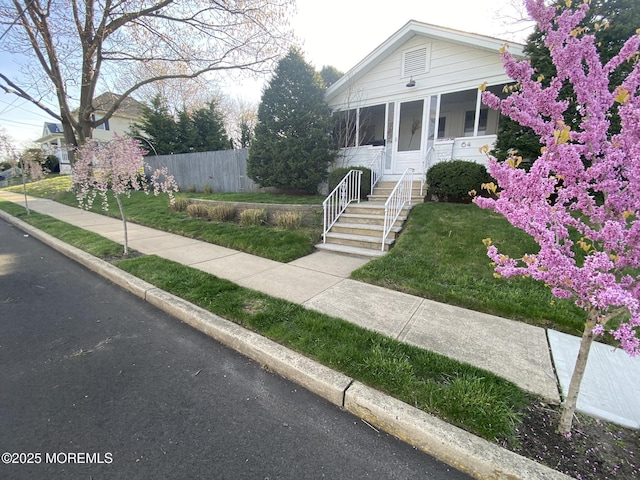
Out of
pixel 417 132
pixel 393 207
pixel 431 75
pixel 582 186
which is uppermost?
pixel 431 75

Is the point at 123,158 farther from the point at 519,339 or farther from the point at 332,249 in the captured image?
the point at 519,339

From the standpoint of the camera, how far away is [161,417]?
1.96m

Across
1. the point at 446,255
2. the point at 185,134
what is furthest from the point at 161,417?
the point at 185,134

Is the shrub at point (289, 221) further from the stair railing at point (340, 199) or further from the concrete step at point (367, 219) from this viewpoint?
the concrete step at point (367, 219)

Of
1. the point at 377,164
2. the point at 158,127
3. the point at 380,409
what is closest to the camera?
the point at 380,409

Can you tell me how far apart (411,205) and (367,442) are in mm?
6203

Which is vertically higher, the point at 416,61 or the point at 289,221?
the point at 416,61

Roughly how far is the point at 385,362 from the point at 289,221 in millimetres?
4751

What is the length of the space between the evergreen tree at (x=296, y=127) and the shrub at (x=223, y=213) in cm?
241

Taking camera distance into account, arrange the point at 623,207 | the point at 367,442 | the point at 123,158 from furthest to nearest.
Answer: the point at 123,158 → the point at 367,442 → the point at 623,207

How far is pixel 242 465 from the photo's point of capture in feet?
5.39

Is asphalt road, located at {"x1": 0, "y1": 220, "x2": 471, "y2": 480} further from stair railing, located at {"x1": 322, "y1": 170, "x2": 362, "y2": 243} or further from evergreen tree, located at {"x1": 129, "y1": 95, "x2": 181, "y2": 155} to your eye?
evergreen tree, located at {"x1": 129, "y1": 95, "x2": 181, "y2": 155}

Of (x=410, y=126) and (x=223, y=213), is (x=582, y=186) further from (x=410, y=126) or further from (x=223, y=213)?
(x=410, y=126)

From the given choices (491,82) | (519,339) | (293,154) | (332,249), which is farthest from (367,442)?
(491,82)
